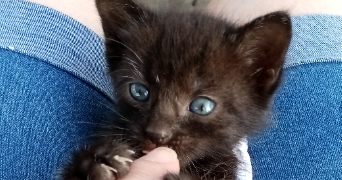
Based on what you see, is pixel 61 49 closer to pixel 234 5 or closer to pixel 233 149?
pixel 233 149

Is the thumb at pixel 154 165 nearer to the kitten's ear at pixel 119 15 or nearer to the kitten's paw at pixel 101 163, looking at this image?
the kitten's paw at pixel 101 163

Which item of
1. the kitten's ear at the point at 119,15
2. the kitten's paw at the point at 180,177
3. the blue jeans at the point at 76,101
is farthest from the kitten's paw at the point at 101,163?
the kitten's ear at the point at 119,15

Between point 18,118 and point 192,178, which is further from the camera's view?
point 18,118

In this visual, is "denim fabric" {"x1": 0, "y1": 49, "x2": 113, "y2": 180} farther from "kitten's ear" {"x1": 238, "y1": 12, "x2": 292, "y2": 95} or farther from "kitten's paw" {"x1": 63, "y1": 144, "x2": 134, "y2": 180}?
"kitten's ear" {"x1": 238, "y1": 12, "x2": 292, "y2": 95}

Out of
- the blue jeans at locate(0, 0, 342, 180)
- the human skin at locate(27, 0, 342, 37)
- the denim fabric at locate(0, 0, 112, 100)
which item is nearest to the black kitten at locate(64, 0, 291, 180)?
the blue jeans at locate(0, 0, 342, 180)

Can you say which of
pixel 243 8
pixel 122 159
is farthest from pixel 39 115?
pixel 243 8

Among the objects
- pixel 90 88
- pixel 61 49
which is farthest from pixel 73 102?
pixel 61 49

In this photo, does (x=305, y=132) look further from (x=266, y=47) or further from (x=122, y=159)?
(x=122, y=159)
